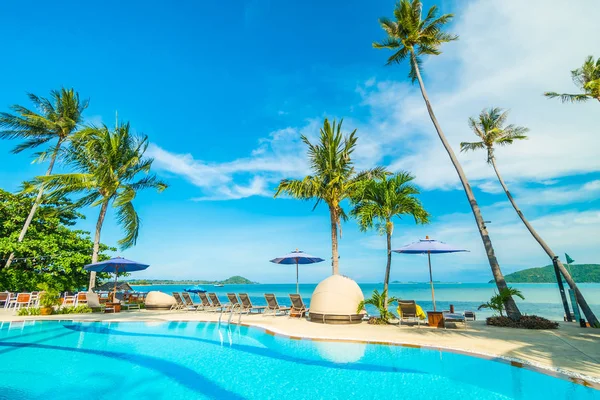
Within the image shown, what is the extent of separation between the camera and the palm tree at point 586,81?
35.2ft

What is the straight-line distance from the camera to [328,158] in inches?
603

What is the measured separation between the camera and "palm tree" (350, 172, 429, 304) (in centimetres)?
1300

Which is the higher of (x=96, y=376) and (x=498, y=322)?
(x=498, y=322)

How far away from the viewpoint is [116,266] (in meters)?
16.3

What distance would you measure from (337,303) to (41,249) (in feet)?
58.6

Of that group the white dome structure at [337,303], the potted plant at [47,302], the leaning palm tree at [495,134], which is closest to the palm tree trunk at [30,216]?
the potted plant at [47,302]

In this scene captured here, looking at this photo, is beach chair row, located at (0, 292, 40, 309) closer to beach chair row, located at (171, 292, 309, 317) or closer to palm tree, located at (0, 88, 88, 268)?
palm tree, located at (0, 88, 88, 268)

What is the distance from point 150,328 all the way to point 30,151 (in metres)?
17.4

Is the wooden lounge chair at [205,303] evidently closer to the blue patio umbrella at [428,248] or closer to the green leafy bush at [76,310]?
the green leafy bush at [76,310]

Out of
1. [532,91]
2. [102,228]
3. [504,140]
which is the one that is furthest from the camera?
[102,228]

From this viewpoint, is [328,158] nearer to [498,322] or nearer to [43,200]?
[498,322]

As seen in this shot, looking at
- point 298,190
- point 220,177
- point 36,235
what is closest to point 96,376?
point 298,190

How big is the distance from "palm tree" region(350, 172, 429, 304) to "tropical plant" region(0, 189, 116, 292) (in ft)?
55.2

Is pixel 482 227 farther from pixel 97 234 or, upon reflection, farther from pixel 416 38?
pixel 97 234
